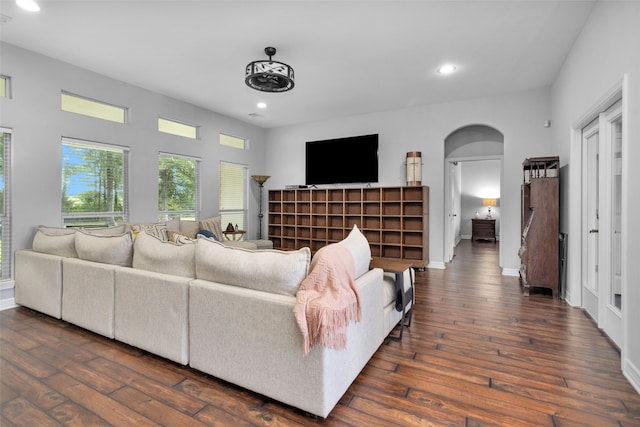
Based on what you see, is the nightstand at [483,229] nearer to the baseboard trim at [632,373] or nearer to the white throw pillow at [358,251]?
the baseboard trim at [632,373]

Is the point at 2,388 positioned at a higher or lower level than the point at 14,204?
lower

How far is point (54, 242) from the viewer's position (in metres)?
3.21

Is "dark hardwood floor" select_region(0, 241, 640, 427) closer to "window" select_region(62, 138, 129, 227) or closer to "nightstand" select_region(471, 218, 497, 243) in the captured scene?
"window" select_region(62, 138, 129, 227)

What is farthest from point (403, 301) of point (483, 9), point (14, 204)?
point (14, 204)

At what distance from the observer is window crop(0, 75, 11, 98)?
3.57m

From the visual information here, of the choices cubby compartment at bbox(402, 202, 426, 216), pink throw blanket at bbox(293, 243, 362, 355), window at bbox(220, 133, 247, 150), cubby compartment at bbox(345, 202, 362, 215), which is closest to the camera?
pink throw blanket at bbox(293, 243, 362, 355)

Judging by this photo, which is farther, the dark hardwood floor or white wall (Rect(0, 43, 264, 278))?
white wall (Rect(0, 43, 264, 278))

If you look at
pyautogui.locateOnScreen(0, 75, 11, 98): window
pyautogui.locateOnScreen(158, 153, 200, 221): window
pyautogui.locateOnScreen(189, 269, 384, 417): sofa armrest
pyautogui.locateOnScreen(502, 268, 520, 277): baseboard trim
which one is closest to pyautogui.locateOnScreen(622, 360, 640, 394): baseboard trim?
pyautogui.locateOnScreen(189, 269, 384, 417): sofa armrest

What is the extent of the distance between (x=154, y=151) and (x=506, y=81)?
5.30 meters

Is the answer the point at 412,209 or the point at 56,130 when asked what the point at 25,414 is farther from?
the point at 412,209

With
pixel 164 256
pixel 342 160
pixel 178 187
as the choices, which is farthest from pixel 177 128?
pixel 164 256

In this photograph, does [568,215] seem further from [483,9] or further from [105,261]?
[105,261]

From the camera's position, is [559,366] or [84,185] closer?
[559,366]

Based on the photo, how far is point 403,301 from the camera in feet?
9.15
